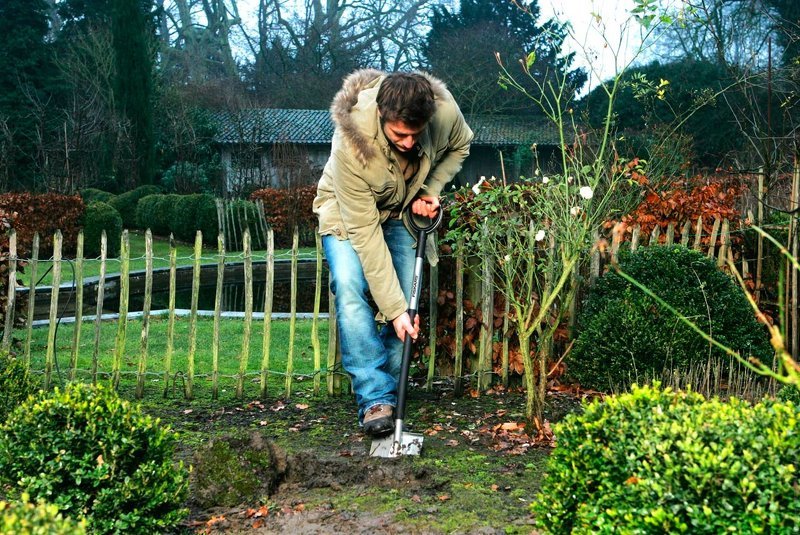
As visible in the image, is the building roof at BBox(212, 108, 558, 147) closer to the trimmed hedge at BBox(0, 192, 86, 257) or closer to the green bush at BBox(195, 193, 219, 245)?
the green bush at BBox(195, 193, 219, 245)

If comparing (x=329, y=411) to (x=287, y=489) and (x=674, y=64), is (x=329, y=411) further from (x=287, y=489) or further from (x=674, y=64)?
(x=674, y=64)

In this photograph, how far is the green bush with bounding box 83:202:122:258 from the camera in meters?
15.9

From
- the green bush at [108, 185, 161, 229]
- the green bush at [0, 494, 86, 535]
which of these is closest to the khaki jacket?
the green bush at [0, 494, 86, 535]

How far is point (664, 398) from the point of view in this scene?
8.34ft

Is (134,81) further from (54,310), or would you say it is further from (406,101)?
(406,101)

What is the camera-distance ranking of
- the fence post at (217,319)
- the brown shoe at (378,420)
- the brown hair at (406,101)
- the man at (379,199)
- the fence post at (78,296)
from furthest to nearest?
the fence post at (78,296)
the fence post at (217,319)
the brown shoe at (378,420)
the man at (379,199)
the brown hair at (406,101)

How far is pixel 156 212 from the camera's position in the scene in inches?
789

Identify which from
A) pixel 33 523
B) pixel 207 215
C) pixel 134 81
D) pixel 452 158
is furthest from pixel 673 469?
pixel 134 81

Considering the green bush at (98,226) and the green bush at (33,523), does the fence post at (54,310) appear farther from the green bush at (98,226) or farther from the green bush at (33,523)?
the green bush at (98,226)

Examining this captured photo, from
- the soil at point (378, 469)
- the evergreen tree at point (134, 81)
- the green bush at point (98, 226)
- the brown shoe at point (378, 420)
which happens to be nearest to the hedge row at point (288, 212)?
the green bush at point (98, 226)

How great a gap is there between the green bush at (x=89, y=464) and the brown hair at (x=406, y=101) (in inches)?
66.7

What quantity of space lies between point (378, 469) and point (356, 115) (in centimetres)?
165

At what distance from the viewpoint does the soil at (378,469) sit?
124 inches

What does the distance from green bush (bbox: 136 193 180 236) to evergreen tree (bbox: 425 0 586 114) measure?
1085 cm
